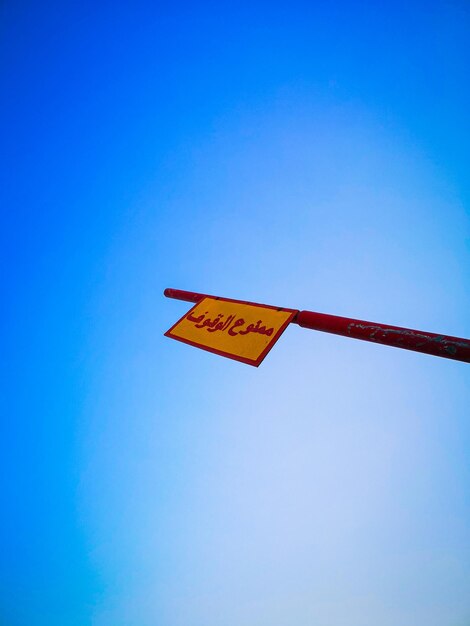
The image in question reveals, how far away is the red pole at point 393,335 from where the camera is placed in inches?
51.8

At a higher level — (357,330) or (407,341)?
(357,330)

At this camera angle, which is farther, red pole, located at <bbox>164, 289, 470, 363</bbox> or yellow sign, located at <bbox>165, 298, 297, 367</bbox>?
yellow sign, located at <bbox>165, 298, 297, 367</bbox>

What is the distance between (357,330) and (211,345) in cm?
86

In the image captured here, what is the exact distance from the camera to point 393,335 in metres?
1.50

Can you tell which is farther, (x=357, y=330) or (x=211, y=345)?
(x=211, y=345)

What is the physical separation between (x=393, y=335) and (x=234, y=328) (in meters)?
0.90

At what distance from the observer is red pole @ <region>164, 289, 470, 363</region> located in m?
1.32

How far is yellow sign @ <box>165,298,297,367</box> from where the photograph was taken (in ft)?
5.61

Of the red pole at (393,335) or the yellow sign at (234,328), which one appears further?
the yellow sign at (234,328)

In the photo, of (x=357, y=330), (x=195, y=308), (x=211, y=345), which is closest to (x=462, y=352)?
(x=357, y=330)

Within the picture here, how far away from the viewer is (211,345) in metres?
1.91

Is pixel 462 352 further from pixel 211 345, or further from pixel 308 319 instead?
pixel 211 345

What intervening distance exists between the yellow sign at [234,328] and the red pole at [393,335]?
0.16 m

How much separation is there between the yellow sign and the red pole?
162mm
